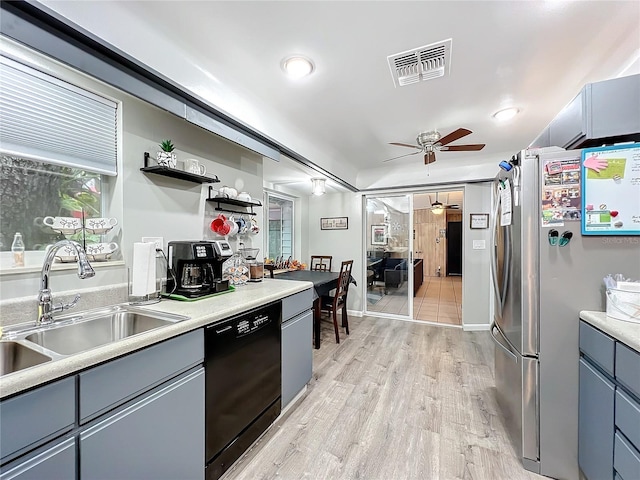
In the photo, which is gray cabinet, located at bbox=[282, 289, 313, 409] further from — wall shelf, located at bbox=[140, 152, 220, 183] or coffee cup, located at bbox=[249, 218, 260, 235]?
wall shelf, located at bbox=[140, 152, 220, 183]

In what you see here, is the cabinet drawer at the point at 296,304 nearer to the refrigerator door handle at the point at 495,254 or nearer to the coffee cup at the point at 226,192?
the coffee cup at the point at 226,192

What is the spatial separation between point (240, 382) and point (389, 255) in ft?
11.9

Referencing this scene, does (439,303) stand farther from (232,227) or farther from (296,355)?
(232,227)

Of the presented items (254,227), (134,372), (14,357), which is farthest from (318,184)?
(14,357)

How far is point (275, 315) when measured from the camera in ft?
6.12

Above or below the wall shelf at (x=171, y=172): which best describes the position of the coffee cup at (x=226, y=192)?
below

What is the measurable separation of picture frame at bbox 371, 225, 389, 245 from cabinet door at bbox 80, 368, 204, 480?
383 cm

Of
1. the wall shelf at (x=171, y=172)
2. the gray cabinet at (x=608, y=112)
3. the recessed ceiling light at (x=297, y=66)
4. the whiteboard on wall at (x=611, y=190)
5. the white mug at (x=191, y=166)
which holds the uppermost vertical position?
the recessed ceiling light at (x=297, y=66)

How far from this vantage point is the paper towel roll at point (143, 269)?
1.55 metres

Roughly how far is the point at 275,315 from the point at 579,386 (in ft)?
5.83

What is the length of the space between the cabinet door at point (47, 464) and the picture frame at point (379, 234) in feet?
14.2

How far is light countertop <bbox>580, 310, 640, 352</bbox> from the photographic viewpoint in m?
1.10

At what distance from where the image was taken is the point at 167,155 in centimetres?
175

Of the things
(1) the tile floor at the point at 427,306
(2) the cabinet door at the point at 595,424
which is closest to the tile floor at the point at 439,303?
(1) the tile floor at the point at 427,306
